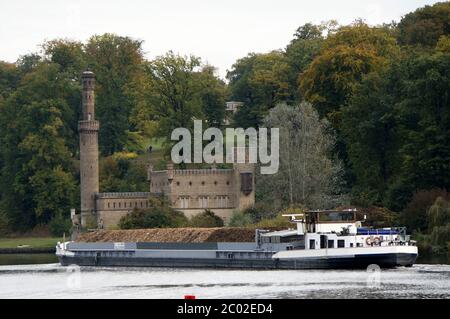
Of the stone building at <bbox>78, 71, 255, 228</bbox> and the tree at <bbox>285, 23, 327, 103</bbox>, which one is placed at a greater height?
the tree at <bbox>285, 23, 327, 103</bbox>

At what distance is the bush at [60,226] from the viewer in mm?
130375

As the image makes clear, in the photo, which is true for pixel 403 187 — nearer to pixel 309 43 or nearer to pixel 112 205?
pixel 112 205

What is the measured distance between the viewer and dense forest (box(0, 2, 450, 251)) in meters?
106

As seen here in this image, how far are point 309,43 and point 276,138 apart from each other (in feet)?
103

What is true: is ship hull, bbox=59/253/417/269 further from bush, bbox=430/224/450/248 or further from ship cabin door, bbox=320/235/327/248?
bush, bbox=430/224/450/248

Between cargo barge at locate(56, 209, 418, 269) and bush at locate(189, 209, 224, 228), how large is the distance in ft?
53.3

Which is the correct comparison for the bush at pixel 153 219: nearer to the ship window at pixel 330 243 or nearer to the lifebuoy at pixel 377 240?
the ship window at pixel 330 243

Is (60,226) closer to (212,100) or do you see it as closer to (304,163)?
(212,100)

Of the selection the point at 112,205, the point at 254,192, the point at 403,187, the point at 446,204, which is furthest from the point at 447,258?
the point at 112,205

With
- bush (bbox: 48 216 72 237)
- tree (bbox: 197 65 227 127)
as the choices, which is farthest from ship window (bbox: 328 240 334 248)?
tree (bbox: 197 65 227 127)

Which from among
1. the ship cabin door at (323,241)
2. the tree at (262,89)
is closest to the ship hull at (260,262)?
the ship cabin door at (323,241)

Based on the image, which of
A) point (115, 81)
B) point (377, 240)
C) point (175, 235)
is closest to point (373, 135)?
point (175, 235)

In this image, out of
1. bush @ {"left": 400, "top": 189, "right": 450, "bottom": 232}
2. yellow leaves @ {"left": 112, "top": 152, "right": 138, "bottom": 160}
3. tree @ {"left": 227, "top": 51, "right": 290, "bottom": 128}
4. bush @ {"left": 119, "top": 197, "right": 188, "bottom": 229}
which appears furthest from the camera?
yellow leaves @ {"left": 112, "top": 152, "right": 138, "bottom": 160}

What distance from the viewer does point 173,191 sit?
12375cm
